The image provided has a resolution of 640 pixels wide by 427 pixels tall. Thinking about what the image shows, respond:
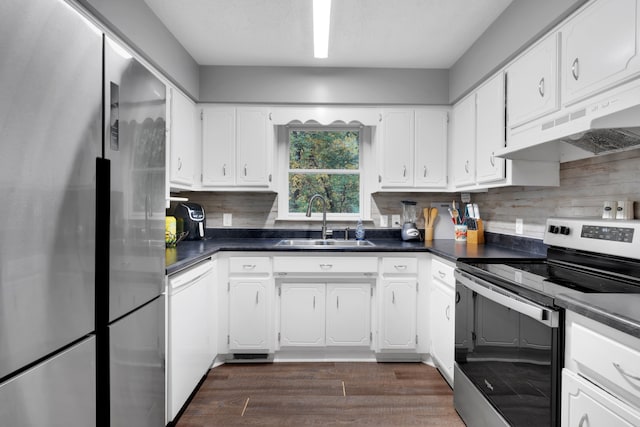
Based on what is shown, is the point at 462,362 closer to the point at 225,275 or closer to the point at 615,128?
the point at 615,128

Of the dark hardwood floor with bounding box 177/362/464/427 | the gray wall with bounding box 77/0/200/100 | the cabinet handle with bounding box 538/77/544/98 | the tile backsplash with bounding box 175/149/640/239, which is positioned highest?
the gray wall with bounding box 77/0/200/100

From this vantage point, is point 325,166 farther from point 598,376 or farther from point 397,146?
point 598,376

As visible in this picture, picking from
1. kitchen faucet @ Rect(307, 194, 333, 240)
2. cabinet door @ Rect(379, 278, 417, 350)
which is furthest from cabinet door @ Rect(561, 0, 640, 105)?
kitchen faucet @ Rect(307, 194, 333, 240)

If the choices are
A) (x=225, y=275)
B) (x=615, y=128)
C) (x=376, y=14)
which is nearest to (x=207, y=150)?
(x=225, y=275)

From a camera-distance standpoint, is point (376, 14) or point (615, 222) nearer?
point (615, 222)

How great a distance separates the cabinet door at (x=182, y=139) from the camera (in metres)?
2.57

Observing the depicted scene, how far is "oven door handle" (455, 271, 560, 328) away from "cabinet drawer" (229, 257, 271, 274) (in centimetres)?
141

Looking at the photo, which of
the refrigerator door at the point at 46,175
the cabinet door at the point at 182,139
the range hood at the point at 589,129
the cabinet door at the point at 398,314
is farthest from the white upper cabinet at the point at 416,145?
the refrigerator door at the point at 46,175

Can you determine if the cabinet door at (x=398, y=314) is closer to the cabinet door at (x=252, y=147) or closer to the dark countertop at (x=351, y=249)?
the dark countertop at (x=351, y=249)

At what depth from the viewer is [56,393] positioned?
923 millimetres

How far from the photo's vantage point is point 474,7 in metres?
2.18

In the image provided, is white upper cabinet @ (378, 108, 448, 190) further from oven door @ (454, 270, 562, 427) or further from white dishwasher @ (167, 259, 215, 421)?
white dishwasher @ (167, 259, 215, 421)

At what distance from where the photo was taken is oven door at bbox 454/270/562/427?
1282 mm

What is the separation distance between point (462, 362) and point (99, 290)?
1.79 meters
